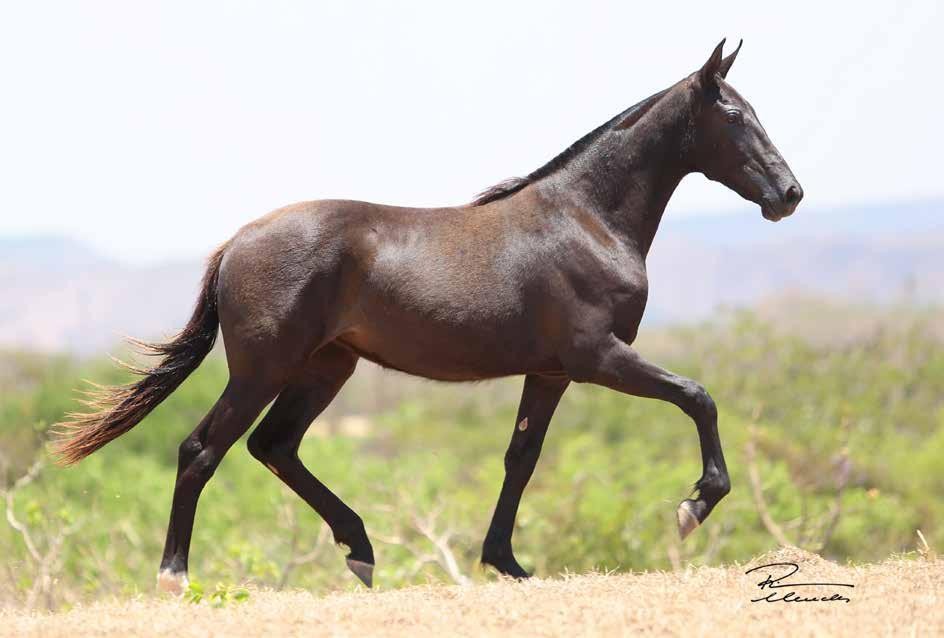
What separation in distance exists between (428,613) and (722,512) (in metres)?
11.4

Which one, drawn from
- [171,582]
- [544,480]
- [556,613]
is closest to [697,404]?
[556,613]

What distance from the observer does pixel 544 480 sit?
70.4 ft

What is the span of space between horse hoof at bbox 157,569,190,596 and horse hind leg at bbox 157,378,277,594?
0.02m

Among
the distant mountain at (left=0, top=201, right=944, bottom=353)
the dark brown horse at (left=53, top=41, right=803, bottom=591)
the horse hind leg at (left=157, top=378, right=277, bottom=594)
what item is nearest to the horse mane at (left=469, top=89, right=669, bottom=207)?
the dark brown horse at (left=53, top=41, right=803, bottom=591)

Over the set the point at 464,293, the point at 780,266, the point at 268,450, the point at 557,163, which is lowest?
the point at 780,266

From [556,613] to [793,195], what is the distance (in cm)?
265

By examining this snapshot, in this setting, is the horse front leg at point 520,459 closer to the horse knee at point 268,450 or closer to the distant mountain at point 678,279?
the horse knee at point 268,450

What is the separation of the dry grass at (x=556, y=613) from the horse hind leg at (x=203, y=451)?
39 cm

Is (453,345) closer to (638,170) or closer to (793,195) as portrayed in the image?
(638,170)

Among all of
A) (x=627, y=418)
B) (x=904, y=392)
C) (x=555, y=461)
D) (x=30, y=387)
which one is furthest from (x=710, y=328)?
(x=30, y=387)

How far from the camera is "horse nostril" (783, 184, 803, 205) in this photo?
612 cm

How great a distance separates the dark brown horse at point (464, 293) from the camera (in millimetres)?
5867
